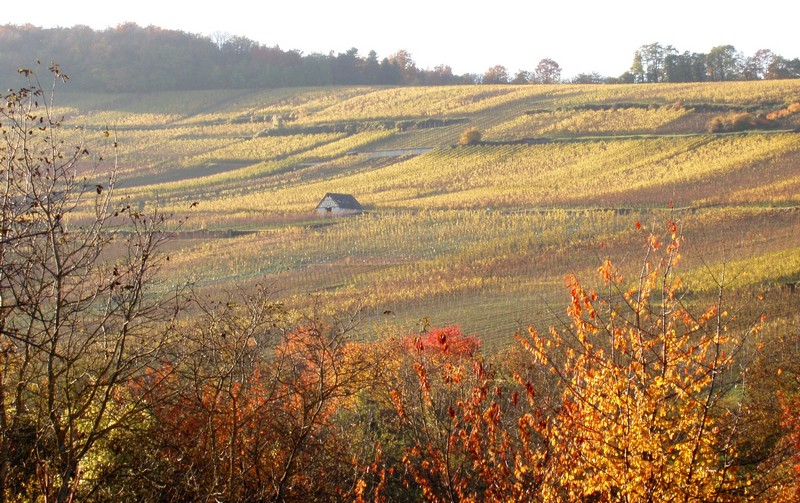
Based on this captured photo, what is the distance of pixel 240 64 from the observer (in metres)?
114

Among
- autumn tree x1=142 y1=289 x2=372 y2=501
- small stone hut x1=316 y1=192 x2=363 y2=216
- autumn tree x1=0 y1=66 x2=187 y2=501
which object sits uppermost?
autumn tree x1=0 y1=66 x2=187 y2=501

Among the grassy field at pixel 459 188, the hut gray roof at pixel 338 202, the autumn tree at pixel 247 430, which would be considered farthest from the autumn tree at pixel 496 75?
the autumn tree at pixel 247 430

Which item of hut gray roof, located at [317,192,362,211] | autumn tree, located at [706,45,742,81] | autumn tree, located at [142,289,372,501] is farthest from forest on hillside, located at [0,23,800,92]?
autumn tree, located at [142,289,372,501]

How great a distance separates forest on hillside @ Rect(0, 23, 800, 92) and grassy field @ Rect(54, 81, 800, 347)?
5.29 metres

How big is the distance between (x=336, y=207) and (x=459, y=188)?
10884 millimetres

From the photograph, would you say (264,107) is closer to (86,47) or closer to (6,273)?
(86,47)

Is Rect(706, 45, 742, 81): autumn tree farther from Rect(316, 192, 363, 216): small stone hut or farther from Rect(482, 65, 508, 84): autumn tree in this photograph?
Rect(316, 192, 363, 216): small stone hut

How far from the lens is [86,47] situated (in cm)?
10856

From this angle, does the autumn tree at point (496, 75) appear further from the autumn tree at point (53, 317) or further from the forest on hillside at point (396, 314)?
the autumn tree at point (53, 317)

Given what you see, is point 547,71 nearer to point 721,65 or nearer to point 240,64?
point 721,65

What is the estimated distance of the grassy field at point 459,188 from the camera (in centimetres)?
3197

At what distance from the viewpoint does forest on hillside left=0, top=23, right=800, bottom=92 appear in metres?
101

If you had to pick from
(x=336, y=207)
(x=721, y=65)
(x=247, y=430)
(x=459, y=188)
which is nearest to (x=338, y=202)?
(x=336, y=207)

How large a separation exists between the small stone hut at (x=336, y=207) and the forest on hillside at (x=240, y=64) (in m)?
60.0
